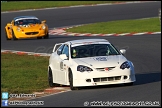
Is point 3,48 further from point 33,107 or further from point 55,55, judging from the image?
point 33,107

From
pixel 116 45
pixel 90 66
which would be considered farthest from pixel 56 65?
pixel 116 45

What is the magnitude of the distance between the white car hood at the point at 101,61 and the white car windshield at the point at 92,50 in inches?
12.9

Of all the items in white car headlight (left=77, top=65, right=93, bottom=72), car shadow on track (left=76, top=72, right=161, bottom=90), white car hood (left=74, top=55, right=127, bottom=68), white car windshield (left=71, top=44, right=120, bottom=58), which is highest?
white car windshield (left=71, top=44, right=120, bottom=58)

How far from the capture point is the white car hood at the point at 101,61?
1398 cm

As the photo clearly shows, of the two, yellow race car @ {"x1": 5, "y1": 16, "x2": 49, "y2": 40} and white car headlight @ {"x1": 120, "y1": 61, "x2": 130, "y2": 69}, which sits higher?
white car headlight @ {"x1": 120, "y1": 61, "x2": 130, "y2": 69}

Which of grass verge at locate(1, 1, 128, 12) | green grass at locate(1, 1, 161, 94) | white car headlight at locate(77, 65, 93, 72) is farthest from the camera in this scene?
grass verge at locate(1, 1, 128, 12)

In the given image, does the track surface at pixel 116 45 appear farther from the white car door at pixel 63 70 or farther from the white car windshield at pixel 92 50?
the white car windshield at pixel 92 50

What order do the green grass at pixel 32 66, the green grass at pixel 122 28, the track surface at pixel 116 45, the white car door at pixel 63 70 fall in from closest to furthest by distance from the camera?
the track surface at pixel 116 45
the white car door at pixel 63 70
the green grass at pixel 32 66
the green grass at pixel 122 28

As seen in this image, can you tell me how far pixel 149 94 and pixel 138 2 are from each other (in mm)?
44019

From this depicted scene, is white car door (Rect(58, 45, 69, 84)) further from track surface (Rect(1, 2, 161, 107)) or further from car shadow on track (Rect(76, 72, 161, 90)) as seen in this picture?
track surface (Rect(1, 2, 161, 107))

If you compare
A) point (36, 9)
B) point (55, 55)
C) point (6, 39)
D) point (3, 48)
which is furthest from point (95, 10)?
point (55, 55)

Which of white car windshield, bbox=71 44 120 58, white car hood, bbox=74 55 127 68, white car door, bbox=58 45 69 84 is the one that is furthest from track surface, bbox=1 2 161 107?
white car windshield, bbox=71 44 120 58

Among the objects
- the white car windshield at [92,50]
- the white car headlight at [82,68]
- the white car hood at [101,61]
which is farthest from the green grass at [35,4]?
the white car headlight at [82,68]

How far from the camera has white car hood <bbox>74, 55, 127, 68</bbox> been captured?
45.9 feet
